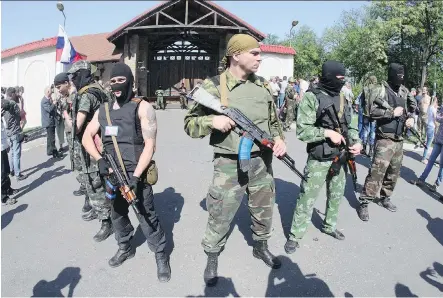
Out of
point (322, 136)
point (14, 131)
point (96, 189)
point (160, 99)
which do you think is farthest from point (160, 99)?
point (322, 136)

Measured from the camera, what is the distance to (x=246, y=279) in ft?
9.92

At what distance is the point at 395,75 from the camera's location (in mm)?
4258

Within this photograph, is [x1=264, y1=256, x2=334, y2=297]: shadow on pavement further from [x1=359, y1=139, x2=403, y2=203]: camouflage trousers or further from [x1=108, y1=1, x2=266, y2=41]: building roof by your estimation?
[x1=108, y1=1, x2=266, y2=41]: building roof

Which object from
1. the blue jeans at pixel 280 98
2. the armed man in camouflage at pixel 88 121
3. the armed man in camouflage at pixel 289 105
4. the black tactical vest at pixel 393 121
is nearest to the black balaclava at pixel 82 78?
the armed man in camouflage at pixel 88 121

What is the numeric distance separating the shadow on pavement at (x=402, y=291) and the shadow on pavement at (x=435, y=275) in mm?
285

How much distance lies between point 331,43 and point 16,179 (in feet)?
162

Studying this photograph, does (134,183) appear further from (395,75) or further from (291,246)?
(395,75)

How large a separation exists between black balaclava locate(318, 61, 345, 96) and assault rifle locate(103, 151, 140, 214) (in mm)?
2215

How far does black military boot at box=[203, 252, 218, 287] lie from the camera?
2939 millimetres

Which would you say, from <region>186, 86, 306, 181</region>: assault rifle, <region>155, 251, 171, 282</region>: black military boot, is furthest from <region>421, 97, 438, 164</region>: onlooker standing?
<region>155, 251, 171, 282</region>: black military boot

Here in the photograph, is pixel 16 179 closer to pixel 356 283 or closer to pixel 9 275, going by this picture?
pixel 9 275

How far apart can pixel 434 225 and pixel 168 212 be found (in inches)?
138

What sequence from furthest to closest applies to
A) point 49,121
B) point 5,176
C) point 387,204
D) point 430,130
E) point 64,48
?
1. point 64,48
2. point 49,121
3. point 430,130
4. point 5,176
5. point 387,204

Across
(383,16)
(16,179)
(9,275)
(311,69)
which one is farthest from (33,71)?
(311,69)
